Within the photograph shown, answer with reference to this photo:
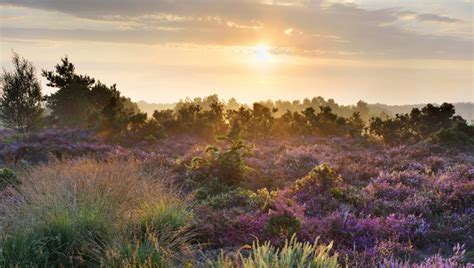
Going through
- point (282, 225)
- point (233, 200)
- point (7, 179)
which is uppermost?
point (282, 225)

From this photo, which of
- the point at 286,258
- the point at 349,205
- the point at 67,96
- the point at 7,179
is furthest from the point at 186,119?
the point at 286,258

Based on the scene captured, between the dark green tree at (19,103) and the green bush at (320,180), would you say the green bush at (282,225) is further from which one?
the dark green tree at (19,103)

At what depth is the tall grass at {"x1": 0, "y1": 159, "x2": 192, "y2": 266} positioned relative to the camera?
23.0 ft

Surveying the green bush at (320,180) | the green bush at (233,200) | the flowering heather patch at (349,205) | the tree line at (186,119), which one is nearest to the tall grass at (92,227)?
the flowering heather patch at (349,205)

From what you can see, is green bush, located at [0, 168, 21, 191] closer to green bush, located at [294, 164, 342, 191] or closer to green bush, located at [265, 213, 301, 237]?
green bush, located at [294, 164, 342, 191]

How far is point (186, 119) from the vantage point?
106ft

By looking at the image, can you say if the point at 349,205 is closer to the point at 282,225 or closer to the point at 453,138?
the point at 282,225

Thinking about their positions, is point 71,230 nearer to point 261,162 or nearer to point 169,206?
point 169,206

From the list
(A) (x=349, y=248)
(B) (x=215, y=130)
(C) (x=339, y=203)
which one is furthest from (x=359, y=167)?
(B) (x=215, y=130)

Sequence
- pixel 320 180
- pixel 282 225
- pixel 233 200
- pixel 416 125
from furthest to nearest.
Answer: pixel 416 125 → pixel 320 180 → pixel 233 200 → pixel 282 225

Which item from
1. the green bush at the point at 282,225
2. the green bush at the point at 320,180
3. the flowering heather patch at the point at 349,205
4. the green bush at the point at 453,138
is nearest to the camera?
the flowering heather patch at the point at 349,205

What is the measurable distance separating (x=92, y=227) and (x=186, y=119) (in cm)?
2469

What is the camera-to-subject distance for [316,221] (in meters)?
9.07

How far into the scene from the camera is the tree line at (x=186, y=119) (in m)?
26.6
